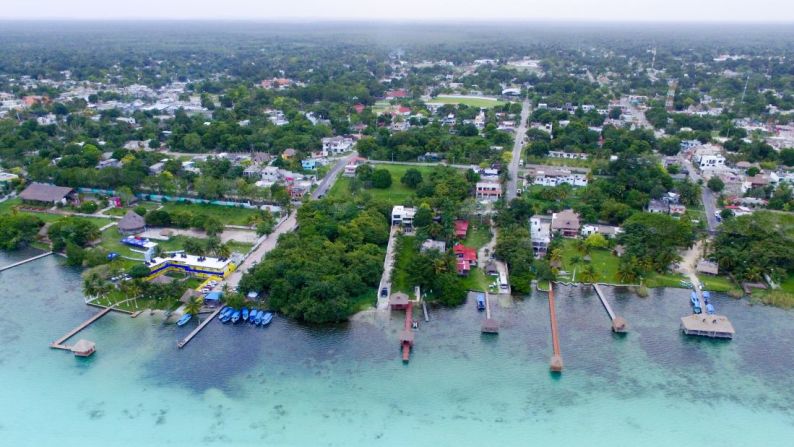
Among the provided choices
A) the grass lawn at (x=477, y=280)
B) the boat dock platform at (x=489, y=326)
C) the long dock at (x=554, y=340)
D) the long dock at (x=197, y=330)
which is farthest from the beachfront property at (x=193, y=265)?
the long dock at (x=554, y=340)

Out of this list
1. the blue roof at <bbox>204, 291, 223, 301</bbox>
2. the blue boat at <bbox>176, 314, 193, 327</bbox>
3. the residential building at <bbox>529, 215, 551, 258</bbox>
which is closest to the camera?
the blue boat at <bbox>176, 314, 193, 327</bbox>

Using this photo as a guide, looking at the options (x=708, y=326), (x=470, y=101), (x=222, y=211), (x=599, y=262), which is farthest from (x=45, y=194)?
(x=470, y=101)

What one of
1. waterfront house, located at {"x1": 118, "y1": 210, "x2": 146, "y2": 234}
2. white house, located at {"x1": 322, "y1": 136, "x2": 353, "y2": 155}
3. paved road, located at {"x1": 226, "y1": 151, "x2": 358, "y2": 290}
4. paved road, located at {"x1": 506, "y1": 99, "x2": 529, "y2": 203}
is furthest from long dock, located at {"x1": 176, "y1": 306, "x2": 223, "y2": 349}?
white house, located at {"x1": 322, "y1": 136, "x2": 353, "y2": 155}

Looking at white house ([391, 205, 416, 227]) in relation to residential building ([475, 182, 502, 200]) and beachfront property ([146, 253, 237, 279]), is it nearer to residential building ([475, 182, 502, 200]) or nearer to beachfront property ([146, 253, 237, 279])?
residential building ([475, 182, 502, 200])

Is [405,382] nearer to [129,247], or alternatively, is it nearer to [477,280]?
[477,280]

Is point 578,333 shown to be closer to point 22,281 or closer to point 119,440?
point 119,440

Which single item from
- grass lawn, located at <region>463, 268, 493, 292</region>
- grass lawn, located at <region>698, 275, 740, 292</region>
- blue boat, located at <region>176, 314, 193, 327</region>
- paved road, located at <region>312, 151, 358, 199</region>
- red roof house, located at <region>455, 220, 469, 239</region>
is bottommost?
blue boat, located at <region>176, 314, 193, 327</region>

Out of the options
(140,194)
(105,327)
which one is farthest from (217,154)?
(105,327)

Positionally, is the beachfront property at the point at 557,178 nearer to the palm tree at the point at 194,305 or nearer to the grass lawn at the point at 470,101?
the palm tree at the point at 194,305
